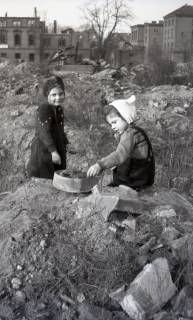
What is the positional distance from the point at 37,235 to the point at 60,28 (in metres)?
43.6

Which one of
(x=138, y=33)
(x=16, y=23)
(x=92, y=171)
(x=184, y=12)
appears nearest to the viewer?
(x=92, y=171)

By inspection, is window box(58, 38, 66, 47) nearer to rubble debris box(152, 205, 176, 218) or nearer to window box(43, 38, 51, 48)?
window box(43, 38, 51, 48)

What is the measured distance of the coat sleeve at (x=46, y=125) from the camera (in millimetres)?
4559

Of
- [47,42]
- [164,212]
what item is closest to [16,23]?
[47,42]

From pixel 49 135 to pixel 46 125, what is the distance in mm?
104

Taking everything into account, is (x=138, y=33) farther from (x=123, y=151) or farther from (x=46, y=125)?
(x=123, y=151)

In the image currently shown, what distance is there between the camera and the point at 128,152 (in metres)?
3.86

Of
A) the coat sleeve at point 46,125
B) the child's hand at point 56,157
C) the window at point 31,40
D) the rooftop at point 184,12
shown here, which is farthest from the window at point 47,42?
the child's hand at point 56,157

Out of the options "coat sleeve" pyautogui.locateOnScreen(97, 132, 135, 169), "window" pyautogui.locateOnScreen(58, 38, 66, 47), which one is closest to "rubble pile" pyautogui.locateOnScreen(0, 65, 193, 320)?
"coat sleeve" pyautogui.locateOnScreen(97, 132, 135, 169)

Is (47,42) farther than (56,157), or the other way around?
(47,42)

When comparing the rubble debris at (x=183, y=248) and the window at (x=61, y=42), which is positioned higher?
the window at (x=61, y=42)

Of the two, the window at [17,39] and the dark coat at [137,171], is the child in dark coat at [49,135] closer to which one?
the dark coat at [137,171]

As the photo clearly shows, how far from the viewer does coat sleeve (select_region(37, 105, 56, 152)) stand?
15.0 feet

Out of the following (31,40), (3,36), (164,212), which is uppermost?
(3,36)
